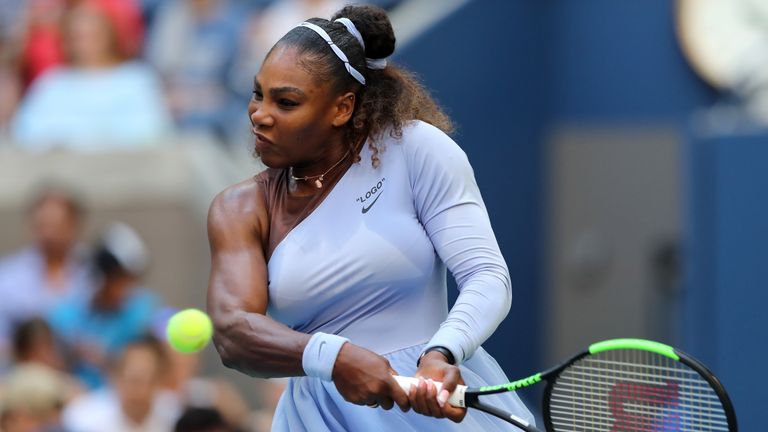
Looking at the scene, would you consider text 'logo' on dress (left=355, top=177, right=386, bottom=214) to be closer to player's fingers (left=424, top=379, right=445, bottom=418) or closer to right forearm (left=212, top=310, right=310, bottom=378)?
right forearm (left=212, top=310, right=310, bottom=378)

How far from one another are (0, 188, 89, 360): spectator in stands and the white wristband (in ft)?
12.2

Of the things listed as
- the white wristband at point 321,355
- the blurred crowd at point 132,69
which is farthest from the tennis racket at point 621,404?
the blurred crowd at point 132,69

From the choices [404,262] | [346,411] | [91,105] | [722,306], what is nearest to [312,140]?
[404,262]

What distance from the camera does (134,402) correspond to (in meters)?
5.61

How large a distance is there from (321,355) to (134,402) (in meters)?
3.17

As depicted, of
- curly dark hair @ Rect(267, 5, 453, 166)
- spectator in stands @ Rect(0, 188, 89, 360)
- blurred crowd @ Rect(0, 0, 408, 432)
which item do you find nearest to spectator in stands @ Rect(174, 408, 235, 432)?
blurred crowd @ Rect(0, 0, 408, 432)

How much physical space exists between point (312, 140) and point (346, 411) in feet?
1.81

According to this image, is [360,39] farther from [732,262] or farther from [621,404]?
[732,262]

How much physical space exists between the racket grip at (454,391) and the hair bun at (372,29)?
71 centimetres

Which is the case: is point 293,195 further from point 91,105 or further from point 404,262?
point 91,105

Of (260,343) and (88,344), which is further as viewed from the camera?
(88,344)

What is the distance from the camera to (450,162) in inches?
110

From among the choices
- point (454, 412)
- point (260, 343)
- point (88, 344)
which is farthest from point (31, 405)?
point (454, 412)

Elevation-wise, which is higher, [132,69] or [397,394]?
[132,69]
